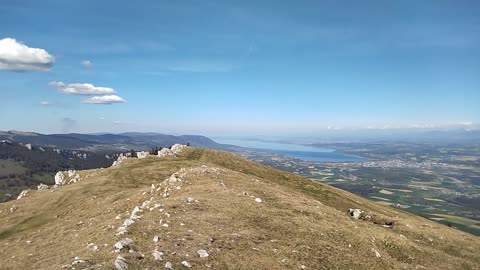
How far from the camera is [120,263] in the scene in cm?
2225

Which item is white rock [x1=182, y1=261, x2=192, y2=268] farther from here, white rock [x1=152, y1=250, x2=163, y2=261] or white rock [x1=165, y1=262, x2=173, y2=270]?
white rock [x1=152, y1=250, x2=163, y2=261]

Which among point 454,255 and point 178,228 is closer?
point 178,228

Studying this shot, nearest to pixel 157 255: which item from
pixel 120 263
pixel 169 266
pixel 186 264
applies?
pixel 169 266

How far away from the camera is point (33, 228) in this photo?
65.6m

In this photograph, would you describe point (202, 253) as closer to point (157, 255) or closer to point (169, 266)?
point (157, 255)

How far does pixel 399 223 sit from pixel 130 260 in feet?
155

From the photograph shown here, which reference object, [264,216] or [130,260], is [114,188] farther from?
[130,260]

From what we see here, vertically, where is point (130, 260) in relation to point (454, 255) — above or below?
above

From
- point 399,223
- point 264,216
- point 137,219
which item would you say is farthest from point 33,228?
point 399,223

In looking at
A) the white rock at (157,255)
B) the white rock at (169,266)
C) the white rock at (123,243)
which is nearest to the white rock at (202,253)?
the white rock at (157,255)

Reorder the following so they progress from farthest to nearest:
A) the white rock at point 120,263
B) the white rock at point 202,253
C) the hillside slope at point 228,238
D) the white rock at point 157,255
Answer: the white rock at point 202,253
the hillside slope at point 228,238
the white rock at point 157,255
the white rock at point 120,263

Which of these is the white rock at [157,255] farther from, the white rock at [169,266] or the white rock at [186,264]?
the white rock at [186,264]

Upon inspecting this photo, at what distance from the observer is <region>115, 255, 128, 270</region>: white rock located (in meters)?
21.8

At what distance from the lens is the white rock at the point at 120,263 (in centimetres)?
2177
